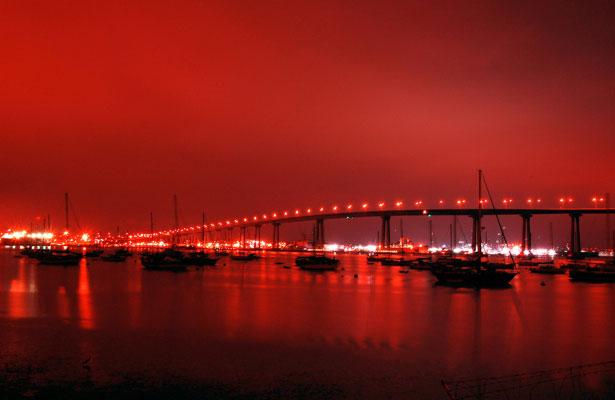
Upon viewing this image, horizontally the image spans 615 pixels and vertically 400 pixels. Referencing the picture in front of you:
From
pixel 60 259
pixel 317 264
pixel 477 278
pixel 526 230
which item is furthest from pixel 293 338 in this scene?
pixel 526 230

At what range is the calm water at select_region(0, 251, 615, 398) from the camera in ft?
37.9

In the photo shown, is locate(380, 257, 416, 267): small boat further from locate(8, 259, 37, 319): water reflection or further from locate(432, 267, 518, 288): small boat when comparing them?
locate(8, 259, 37, 319): water reflection

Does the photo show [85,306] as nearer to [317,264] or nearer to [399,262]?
[317,264]

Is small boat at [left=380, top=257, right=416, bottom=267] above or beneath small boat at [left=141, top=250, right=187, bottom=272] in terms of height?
beneath

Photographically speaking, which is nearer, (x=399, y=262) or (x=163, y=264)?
(x=163, y=264)

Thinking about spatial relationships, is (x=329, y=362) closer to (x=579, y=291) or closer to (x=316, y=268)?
(x=579, y=291)

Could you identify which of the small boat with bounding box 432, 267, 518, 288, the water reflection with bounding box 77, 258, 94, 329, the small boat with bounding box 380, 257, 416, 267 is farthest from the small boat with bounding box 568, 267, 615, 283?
the water reflection with bounding box 77, 258, 94, 329

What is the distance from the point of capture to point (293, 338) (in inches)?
630

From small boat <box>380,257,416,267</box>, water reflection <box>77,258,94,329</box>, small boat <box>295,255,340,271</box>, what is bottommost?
small boat <box>380,257,416,267</box>

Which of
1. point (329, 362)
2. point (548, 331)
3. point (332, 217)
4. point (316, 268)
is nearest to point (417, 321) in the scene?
point (548, 331)

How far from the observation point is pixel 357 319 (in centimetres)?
2003

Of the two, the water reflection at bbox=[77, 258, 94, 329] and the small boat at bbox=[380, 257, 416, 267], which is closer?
the water reflection at bbox=[77, 258, 94, 329]

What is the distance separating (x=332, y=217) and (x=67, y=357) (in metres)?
69.8

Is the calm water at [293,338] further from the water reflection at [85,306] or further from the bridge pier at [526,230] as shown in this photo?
the bridge pier at [526,230]
